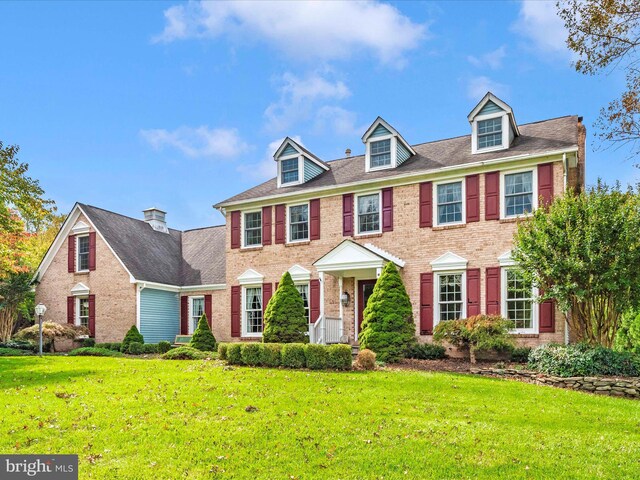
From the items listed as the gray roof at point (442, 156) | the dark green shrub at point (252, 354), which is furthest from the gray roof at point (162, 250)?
the dark green shrub at point (252, 354)

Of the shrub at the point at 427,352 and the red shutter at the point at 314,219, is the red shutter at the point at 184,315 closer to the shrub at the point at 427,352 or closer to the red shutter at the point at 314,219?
the red shutter at the point at 314,219

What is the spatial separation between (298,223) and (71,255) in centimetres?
1230

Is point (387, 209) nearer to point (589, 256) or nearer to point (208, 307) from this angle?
point (589, 256)

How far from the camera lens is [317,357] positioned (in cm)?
1364

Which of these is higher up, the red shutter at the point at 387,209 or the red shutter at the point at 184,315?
the red shutter at the point at 387,209

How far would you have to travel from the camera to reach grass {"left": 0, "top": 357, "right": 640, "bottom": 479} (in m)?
6.59

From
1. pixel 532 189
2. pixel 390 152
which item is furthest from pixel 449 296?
pixel 390 152

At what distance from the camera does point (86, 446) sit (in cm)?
720

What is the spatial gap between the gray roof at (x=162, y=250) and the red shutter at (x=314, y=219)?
20.8ft

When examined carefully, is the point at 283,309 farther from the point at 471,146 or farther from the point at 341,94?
the point at 471,146

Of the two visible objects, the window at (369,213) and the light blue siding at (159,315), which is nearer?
the window at (369,213)

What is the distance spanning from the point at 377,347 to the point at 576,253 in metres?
6.02

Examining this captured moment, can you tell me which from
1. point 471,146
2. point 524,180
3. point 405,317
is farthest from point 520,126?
point 405,317

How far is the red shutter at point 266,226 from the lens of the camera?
852 inches
